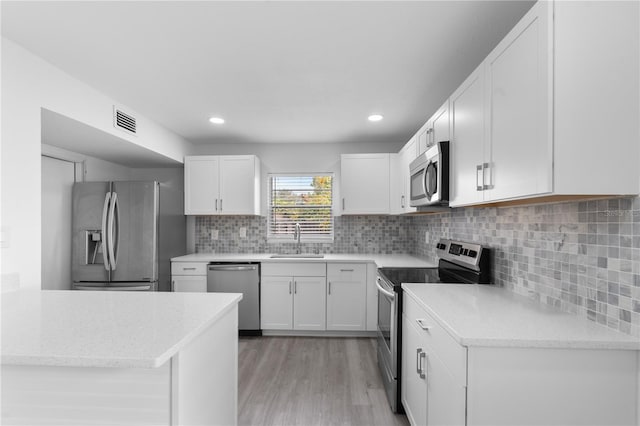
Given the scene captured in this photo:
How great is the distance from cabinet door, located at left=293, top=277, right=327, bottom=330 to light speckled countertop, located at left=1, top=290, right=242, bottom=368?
1.82 m

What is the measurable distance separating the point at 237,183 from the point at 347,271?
1.64 meters

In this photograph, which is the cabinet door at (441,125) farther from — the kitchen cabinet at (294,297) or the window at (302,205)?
the window at (302,205)

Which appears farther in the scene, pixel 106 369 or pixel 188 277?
pixel 188 277

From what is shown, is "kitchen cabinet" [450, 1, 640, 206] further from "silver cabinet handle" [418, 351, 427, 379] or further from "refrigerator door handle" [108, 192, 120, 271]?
"refrigerator door handle" [108, 192, 120, 271]

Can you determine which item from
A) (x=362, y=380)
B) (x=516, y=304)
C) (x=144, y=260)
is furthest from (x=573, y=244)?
(x=144, y=260)

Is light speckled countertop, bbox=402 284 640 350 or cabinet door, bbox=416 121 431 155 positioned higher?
cabinet door, bbox=416 121 431 155

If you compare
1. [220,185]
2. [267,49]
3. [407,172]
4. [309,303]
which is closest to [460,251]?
[407,172]

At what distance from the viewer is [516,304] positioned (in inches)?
59.0

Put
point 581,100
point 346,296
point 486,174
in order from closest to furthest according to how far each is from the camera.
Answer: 1. point 581,100
2. point 486,174
3. point 346,296

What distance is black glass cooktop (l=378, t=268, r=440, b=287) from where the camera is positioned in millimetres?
2096

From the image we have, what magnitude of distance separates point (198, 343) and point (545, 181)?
4.51ft

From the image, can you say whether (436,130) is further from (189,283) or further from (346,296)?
(189,283)

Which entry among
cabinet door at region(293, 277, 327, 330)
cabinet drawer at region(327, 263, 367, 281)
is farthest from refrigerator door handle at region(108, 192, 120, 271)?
cabinet drawer at region(327, 263, 367, 281)

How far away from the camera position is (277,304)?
3402 mm
